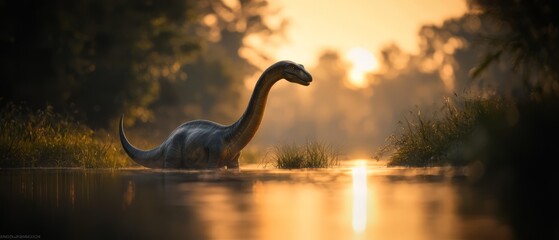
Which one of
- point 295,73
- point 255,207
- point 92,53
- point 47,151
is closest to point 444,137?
point 295,73

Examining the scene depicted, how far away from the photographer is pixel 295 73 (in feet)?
55.6

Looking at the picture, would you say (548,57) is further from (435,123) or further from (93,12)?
(93,12)

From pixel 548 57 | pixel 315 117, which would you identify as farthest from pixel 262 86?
pixel 315 117

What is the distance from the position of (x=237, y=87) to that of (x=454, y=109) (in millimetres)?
48869

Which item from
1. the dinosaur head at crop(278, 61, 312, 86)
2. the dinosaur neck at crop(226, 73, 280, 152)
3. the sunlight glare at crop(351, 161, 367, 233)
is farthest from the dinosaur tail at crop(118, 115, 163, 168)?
the sunlight glare at crop(351, 161, 367, 233)

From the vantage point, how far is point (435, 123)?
1766cm

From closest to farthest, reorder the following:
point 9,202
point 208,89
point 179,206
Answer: point 179,206
point 9,202
point 208,89

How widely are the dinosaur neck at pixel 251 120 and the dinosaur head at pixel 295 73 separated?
30 cm

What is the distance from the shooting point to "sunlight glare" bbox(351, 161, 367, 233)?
Answer: 8.38 metres

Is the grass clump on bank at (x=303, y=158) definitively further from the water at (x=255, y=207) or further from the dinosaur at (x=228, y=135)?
the water at (x=255, y=207)

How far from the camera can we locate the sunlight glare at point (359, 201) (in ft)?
27.5

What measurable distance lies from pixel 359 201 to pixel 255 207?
1.26 metres

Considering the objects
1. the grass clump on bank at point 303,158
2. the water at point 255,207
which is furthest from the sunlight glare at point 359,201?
the grass clump on bank at point 303,158

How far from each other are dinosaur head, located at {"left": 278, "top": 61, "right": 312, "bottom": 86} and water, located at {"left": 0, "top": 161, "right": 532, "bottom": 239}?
84.5 inches
